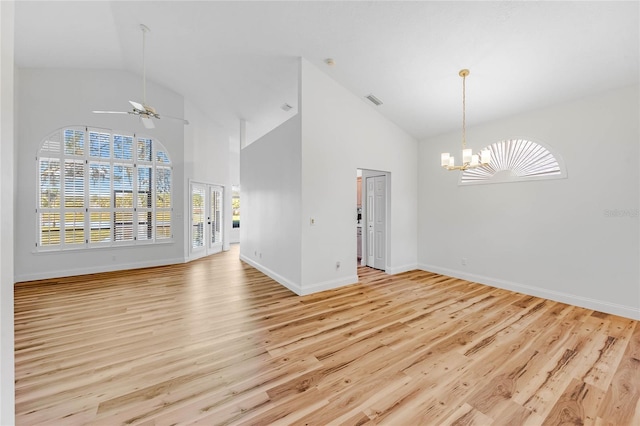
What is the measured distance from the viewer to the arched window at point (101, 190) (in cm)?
503

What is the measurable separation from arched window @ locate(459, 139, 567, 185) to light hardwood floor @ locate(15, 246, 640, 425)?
1.91 meters

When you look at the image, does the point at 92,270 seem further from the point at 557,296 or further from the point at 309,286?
the point at 557,296

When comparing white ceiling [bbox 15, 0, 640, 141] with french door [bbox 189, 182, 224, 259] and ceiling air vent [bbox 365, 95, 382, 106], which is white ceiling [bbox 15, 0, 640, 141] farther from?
french door [bbox 189, 182, 224, 259]

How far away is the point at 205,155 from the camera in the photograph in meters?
7.16

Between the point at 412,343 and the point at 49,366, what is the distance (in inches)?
131

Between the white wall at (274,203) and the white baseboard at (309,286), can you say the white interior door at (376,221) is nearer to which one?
the white baseboard at (309,286)

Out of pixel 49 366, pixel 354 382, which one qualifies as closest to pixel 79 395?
pixel 49 366

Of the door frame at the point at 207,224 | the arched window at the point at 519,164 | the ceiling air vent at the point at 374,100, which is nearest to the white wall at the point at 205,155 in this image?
the door frame at the point at 207,224

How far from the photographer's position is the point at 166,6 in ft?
11.1

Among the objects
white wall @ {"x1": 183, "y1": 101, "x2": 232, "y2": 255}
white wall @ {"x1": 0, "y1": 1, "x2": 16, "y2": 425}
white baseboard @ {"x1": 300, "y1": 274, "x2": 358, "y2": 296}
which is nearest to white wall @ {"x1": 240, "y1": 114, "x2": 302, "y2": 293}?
white baseboard @ {"x1": 300, "y1": 274, "x2": 358, "y2": 296}

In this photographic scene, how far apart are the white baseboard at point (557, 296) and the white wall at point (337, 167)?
1.31 metres

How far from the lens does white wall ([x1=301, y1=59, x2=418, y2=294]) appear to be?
4043 mm

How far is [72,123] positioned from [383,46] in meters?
6.19

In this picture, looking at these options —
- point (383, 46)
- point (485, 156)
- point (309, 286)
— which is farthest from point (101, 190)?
point (485, 156)
